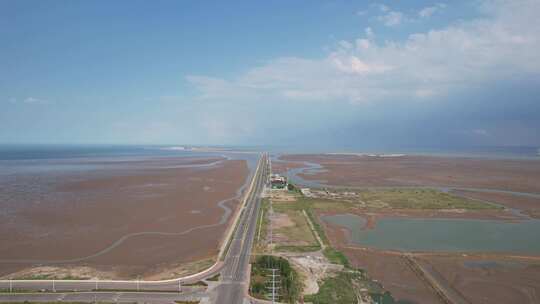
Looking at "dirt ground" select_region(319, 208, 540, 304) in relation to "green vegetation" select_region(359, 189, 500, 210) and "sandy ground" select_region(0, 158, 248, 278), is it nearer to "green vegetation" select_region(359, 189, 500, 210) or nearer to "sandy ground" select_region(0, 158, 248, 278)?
"sandy ground" select_region(0, 158, 248, 278)

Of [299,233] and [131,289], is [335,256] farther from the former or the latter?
[131,289]

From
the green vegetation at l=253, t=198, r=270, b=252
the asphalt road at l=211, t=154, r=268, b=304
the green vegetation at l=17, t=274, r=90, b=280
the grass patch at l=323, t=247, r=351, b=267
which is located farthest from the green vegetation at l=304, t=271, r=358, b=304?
the green vegetation at l=17, t=274, r=90, b=280

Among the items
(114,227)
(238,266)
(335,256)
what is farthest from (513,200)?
(114,227)

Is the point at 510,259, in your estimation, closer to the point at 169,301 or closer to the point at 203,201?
the point at 169,301

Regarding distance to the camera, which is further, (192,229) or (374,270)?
(192,229)

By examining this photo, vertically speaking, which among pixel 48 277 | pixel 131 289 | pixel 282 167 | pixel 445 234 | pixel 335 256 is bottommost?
pixel 48 277

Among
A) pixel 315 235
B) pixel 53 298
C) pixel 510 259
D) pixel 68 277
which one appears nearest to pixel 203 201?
pixel 315 235

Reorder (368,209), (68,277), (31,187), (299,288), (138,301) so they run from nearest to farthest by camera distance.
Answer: (138,301) < (299,288) < (68,277) < (368,209) < (31,187)
